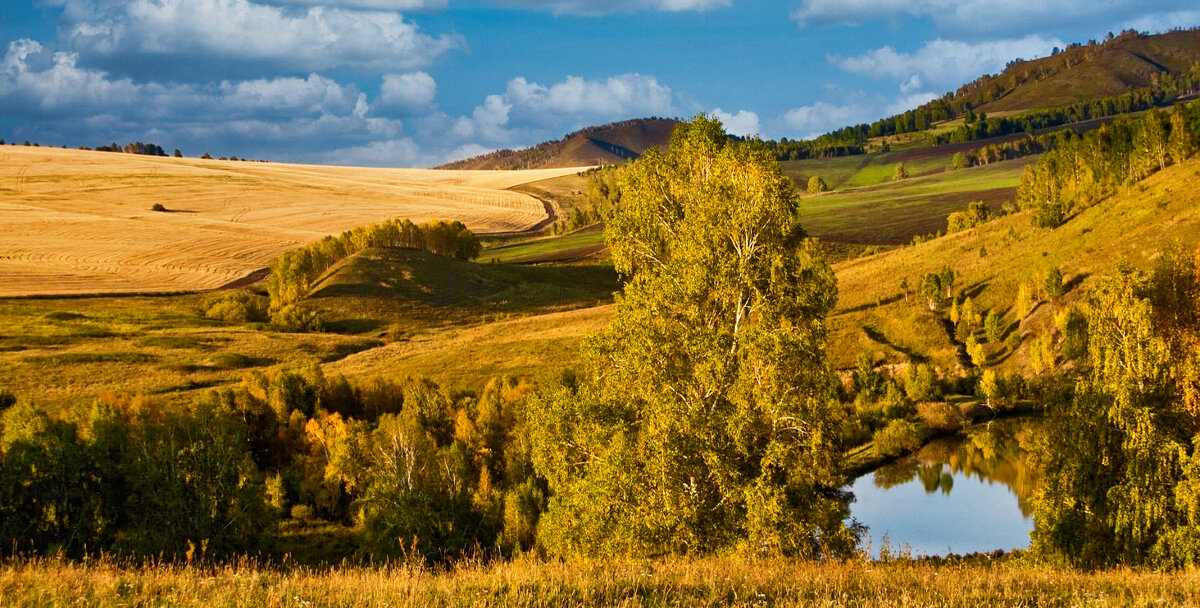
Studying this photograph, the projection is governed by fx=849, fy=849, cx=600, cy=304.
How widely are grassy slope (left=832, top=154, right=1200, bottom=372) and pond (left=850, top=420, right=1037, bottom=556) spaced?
17.3 m

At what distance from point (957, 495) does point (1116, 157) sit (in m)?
95.6

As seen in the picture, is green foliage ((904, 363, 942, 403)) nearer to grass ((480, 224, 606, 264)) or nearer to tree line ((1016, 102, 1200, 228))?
tree line ((1016, 102, 1200, 228))

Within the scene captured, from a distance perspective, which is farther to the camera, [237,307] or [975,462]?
[237,307]

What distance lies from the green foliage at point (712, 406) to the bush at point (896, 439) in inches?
2330

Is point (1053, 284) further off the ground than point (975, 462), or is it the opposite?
point (1053, 284)

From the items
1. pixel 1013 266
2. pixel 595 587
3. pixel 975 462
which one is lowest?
pixel 975 462

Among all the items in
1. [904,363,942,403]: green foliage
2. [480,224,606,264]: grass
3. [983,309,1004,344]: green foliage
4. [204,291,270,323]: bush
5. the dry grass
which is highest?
[480,224,606,264]: grass

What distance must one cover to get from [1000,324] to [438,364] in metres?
63.9

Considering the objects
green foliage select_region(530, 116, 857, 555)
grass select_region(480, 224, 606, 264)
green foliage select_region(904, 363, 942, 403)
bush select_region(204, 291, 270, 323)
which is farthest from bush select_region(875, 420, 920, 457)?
grass select_region(480, 224, 606, 264)

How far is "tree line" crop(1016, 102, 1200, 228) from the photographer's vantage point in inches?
4835

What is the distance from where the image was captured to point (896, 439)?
78375 mm

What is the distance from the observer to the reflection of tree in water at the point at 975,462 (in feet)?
227

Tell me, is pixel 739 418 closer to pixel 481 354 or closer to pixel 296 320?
pixel 481 354

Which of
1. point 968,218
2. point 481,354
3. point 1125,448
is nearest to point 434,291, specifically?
point 481,354
